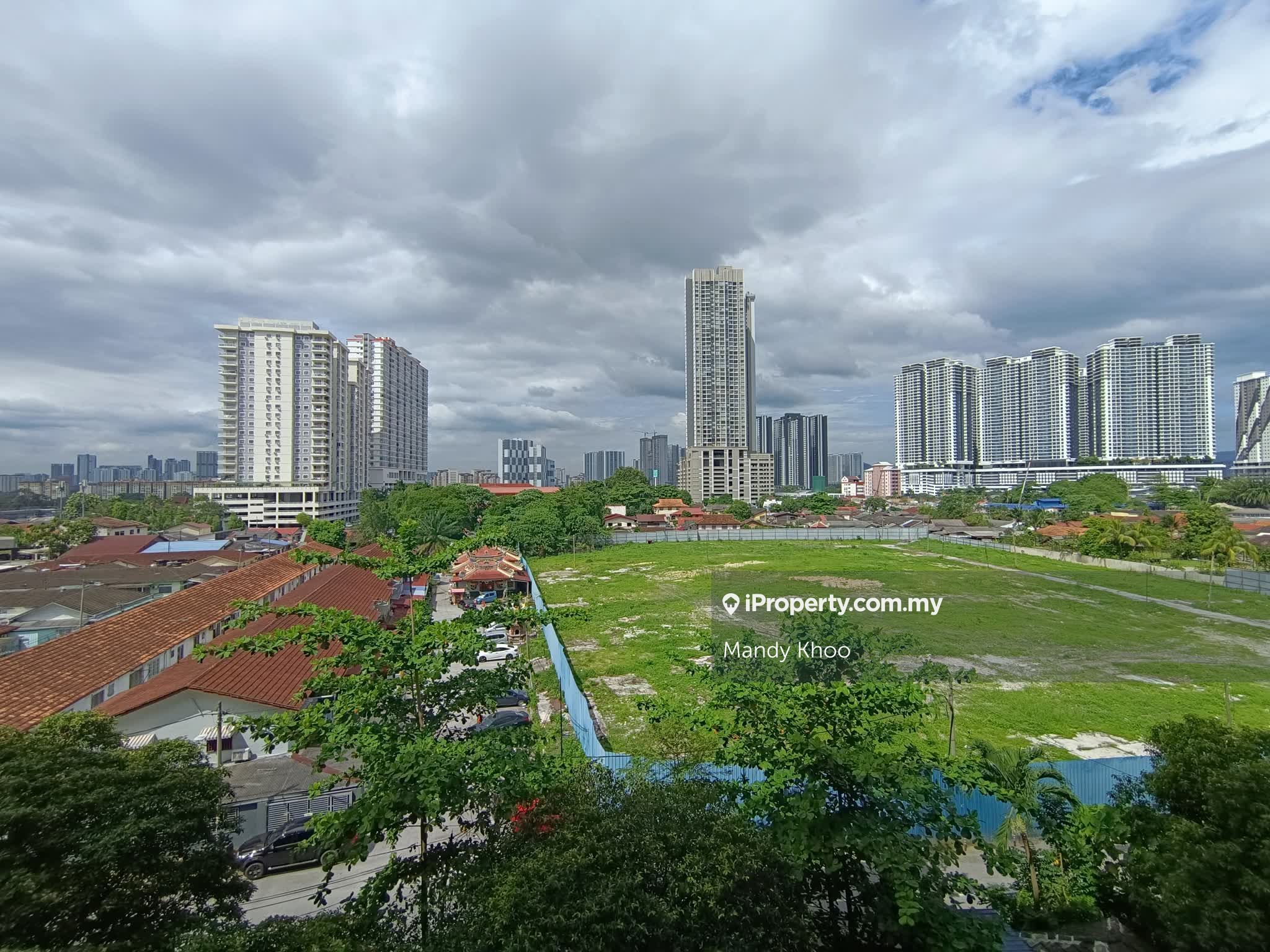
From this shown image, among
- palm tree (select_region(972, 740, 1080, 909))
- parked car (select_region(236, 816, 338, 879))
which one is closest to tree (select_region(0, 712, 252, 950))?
parked car (select_region(236, 816, 338, 879))

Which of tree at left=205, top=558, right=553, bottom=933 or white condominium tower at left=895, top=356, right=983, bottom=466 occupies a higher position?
white condominium tower at left=895, top=356, right=983, bottom=466

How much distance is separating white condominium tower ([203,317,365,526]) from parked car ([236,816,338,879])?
171ft

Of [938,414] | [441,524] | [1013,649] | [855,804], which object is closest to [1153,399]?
[938,414]

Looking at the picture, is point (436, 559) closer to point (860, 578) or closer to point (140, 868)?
point (140, 868)

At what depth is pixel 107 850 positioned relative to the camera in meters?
3.71

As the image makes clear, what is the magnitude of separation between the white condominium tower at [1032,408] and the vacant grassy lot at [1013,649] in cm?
9668

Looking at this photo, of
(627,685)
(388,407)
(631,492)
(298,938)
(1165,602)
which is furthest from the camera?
(388,407)

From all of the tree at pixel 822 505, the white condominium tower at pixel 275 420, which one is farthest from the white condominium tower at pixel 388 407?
the tree at pixel 822 505

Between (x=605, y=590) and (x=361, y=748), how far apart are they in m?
22.3

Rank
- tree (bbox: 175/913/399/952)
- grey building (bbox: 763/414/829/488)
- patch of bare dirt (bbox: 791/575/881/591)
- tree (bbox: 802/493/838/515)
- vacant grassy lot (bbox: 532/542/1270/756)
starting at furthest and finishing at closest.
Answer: grey building (bbox: 763/414/829/488), tree (bbox: 802/493/838/515), vacant grassy lot (bbox: 532/542/1270/756), patch of bare dirt (bbox: 791/575/881/591), tree (bbox: 175/913/399/952)

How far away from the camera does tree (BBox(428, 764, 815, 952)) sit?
3521 millimetres

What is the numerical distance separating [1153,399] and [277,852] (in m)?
127

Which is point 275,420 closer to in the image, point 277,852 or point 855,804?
point 277,852

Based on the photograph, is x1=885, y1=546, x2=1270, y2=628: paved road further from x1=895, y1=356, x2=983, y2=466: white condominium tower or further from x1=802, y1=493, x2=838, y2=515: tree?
x1=895, y1=356, x2=983, y2=466: white condominium tower
